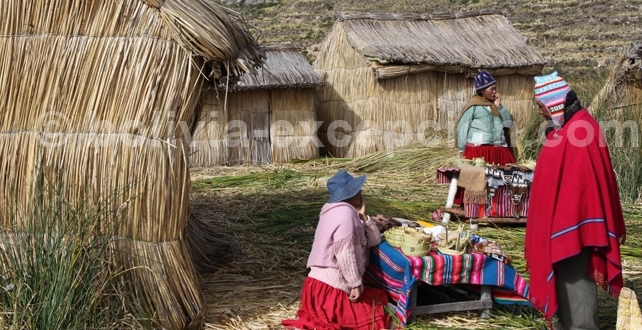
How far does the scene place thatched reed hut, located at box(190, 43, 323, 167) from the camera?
1286 centimetres

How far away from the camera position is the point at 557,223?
3.83 meters

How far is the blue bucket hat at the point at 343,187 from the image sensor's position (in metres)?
4.71

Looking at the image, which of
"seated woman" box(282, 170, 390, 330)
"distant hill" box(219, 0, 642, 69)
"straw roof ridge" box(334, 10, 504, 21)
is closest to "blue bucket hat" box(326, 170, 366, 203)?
"seated woman" box(282, 170, 390, 330)

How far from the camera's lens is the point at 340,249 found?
4.55 meters

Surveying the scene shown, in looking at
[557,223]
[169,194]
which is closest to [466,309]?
[557,223]

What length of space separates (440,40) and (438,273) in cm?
960

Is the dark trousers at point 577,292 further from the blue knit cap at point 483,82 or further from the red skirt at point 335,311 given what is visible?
the blue knit cap at point 483,82

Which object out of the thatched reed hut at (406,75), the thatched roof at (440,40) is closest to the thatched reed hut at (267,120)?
the thatched reed hut at (406,75)

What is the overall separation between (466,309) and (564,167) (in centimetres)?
131

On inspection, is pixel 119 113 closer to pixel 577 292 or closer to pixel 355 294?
pixel 355 294

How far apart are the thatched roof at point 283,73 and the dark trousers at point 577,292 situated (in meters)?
8.98

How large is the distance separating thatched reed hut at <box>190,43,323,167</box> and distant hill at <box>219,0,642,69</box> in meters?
12.6

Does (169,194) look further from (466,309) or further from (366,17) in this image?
(366,17)

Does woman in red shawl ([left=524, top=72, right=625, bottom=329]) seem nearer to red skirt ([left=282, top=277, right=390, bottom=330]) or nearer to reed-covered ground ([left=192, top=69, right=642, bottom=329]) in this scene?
reed-covered ground ([left=192, top=69, right=642, bottom=329])
